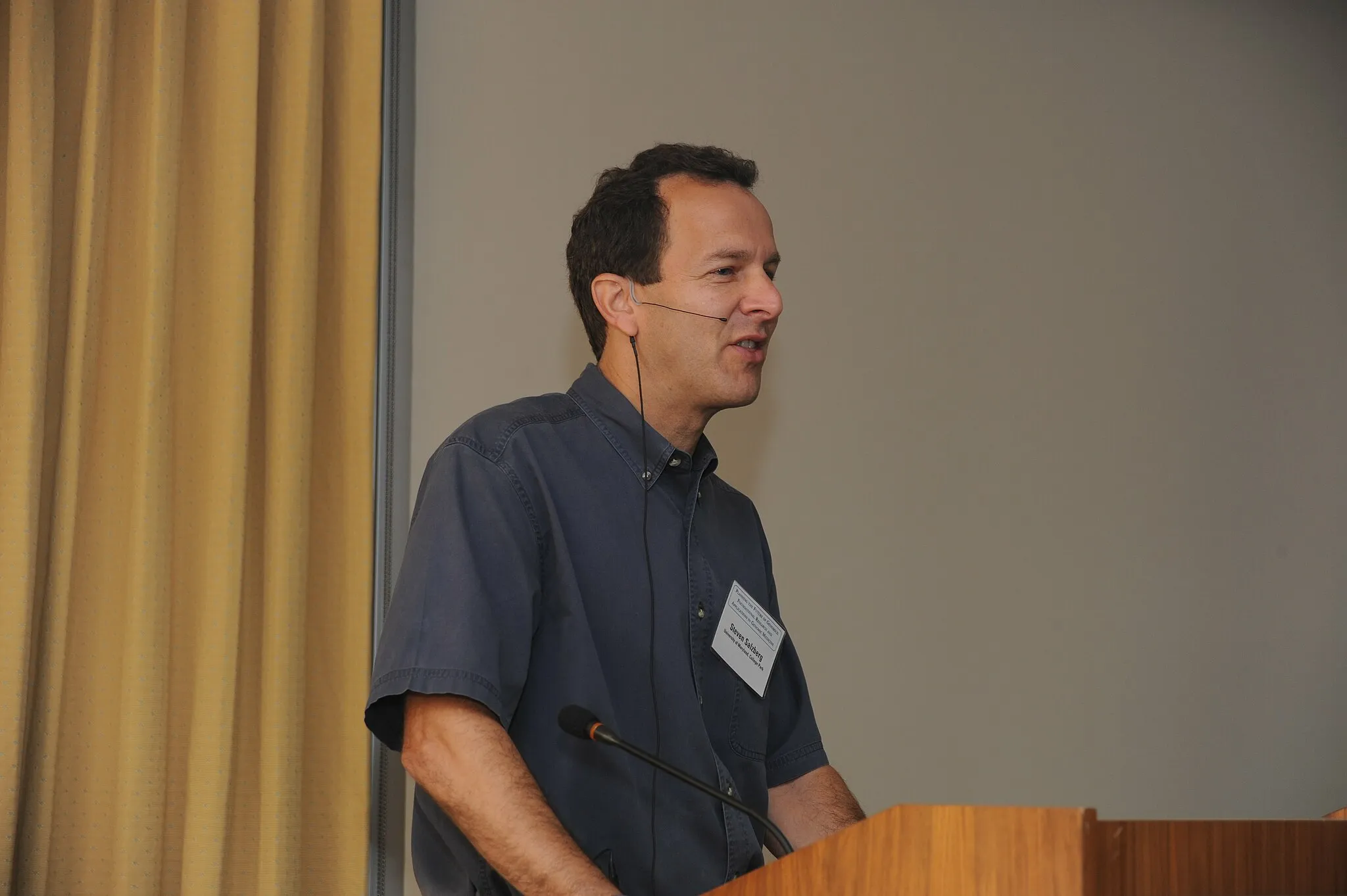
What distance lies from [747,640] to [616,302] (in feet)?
1.89

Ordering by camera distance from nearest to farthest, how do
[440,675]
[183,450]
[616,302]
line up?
[440,675]
[616,302]
[183,450]

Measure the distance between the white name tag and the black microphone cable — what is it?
15cm

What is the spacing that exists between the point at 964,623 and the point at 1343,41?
2.32 meters

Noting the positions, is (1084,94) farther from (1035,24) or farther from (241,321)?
(241,321)

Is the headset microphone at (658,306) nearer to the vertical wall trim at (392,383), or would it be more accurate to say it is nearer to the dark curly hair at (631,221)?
the dark curly hair at (631,221)

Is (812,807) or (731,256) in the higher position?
(731,256)

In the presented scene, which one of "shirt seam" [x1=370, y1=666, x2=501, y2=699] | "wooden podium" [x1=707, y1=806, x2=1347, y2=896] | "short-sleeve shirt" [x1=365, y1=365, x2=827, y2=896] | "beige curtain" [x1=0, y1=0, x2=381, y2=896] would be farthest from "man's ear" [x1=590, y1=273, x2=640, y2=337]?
"wooden podium" [x1=707, y1=806, x2=1347, y2=896]

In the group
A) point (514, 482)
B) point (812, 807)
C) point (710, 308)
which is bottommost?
point (812, 807)

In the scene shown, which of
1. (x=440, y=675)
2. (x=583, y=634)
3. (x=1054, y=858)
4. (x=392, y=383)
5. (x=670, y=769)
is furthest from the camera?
(x=392, y=383)

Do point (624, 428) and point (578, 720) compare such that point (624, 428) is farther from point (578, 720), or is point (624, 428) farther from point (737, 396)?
point (578, 720)

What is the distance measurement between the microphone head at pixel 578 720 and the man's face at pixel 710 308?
2.24 feet

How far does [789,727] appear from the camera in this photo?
6.75 ft

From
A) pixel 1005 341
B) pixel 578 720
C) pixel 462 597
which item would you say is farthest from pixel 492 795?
pixel 1005 341

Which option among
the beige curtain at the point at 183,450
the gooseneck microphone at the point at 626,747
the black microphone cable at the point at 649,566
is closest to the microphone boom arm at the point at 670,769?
the gooseneck microphone at the point at 626,747
